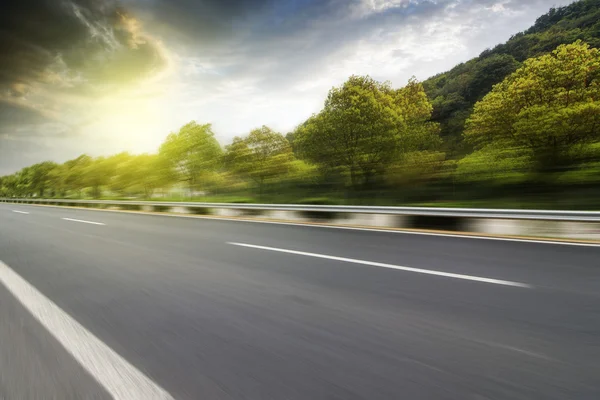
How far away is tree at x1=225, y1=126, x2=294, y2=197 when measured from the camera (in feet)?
83.5

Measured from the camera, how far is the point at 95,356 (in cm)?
240

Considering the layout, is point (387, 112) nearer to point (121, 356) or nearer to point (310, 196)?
point (310, 196)

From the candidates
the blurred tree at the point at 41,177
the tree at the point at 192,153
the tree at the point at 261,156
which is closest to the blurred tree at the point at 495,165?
the tree at the point at 261,156

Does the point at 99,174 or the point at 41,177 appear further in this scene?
the point at 41,177

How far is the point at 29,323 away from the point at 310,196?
19884 mm

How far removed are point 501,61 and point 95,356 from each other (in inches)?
1720

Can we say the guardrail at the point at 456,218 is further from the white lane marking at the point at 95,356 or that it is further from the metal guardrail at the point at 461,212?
the white lane marking at the point at 95,356

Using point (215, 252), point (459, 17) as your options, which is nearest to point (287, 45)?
point (459, 17)

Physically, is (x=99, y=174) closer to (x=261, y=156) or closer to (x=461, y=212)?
(x=261, y=156)

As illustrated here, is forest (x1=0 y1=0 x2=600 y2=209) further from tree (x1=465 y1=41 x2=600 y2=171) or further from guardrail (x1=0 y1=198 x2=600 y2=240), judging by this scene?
guardrail (x1=0 y1=198 x2=600 y2=240)

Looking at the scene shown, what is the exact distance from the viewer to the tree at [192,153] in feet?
108

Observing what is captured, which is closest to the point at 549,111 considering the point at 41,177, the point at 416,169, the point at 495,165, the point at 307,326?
the point at 495,165

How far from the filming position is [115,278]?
4.58 meters

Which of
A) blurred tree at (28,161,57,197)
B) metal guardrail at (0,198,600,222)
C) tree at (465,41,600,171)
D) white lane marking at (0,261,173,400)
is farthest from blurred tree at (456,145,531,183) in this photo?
blurred tree at (28,161,57,197)
